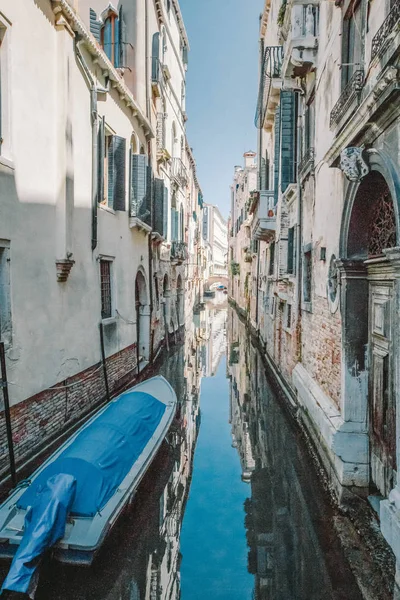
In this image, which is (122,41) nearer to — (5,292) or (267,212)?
(267,212)

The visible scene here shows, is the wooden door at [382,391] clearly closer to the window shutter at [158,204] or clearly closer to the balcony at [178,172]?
the window shutter at [158,204]

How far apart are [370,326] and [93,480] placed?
10.8ft

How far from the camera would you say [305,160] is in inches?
304

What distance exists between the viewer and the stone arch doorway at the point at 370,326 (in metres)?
4.35

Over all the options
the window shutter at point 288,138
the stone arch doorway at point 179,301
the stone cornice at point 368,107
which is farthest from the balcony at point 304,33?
the stone arch doorway at point 179,301

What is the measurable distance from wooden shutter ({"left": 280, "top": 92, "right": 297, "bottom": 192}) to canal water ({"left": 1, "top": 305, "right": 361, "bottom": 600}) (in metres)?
4.79

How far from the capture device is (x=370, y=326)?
4.93m

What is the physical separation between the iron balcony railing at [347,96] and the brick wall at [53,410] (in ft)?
17.1

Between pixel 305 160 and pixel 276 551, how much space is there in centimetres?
600

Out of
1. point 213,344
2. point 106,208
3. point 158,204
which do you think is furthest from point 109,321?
point 213,344

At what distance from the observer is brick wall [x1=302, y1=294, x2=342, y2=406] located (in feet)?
18.2

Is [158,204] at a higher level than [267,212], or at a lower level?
higher

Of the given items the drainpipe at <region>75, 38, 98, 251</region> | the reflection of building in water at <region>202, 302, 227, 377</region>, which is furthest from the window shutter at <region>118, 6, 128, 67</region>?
the reflection of building in water at <region>202, 302, 227, 377</region>

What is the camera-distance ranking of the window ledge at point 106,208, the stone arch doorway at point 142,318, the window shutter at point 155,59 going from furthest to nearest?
the stone arch doorway at point 142,318
the window shutter at point 155,59
the window ledge at point 106,208
